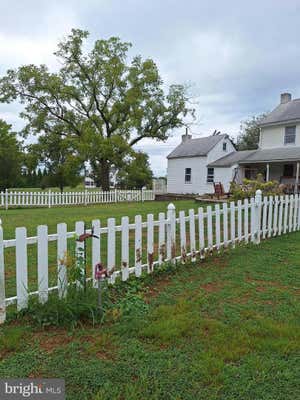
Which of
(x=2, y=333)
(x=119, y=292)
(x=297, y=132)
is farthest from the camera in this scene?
(x=297, y=132)

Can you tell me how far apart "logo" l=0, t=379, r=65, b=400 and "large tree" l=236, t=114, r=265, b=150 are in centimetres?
3988

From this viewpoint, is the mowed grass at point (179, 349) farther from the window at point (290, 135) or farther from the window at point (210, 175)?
the window at point (210, 175)

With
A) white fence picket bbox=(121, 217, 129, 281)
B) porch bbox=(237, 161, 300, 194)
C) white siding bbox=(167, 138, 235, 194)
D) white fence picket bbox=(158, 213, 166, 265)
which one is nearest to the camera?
white fence picket bbox=(121, 217, 129, 281)

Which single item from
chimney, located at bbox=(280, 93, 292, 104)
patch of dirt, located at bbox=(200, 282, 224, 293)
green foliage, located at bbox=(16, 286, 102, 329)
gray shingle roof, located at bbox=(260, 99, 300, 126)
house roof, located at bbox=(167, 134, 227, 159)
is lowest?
patch of dirt, located at bbox=(200, 282, 224, 293)

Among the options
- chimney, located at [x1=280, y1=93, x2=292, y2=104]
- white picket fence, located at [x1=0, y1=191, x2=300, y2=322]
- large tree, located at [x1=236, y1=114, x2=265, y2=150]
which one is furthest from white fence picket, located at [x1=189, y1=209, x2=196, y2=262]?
large tree, located at [x1=236, y1=114, x2=265, y2=150]

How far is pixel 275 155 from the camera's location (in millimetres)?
20922

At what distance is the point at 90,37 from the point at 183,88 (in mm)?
8255

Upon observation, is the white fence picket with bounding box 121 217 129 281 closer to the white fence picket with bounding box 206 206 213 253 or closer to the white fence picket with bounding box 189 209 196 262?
the white fence picket with bounding box 189 209 196 262

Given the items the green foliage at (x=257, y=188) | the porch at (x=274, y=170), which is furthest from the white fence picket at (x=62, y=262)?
the porch at (x=274, y=170)

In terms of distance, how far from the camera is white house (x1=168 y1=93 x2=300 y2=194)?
21.0 m

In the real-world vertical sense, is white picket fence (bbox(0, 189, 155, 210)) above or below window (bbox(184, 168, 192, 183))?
below

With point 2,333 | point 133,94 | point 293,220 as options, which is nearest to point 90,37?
point 133,94

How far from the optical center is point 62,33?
76.2 feet

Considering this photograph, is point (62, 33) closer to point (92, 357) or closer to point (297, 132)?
point (297, 132)
